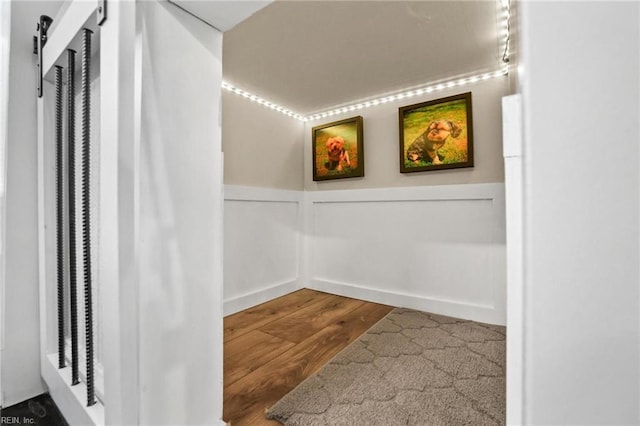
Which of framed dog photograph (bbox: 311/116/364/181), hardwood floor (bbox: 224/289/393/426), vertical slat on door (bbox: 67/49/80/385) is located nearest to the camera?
vertical slat on door (bbox: 67/49/80/385)

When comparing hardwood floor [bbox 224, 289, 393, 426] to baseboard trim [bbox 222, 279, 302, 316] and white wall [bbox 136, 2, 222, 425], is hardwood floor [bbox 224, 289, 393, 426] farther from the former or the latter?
white wall [bbox 136, 2, 222, 425]

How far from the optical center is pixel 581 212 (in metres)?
0.23

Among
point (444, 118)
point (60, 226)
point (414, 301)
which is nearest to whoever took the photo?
point (60, 226)

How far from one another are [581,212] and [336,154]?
236 centimetres

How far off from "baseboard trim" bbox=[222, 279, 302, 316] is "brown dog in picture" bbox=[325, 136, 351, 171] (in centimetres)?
111

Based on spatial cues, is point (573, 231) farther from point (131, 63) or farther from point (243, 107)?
point (243, 107)

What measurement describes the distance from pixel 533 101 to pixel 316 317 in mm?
1954

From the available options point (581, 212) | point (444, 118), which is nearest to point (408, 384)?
point (581, 212)

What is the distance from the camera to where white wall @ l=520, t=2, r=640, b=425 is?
0.72ft

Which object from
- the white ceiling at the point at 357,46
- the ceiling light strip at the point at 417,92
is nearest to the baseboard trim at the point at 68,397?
the white ceiling at the point at 357,46

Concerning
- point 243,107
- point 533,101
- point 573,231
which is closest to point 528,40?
point 533,101

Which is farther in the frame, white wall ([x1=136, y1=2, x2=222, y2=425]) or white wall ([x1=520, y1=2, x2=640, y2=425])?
white wall ([x1=136, y1=2, x2=222, y2=425])

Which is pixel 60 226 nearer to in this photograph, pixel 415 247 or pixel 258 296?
pixel 258 296

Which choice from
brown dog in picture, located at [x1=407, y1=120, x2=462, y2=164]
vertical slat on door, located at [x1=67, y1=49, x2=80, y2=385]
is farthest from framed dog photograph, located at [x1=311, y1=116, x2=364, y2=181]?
vertical slat on door, located at [x1=67, y1=49, x2=80, y2=385]
